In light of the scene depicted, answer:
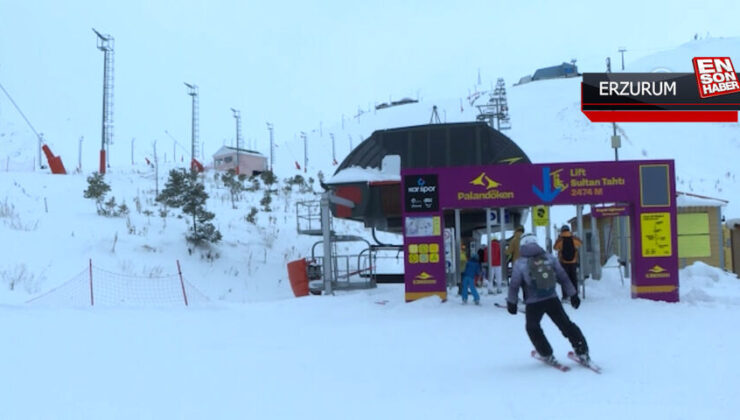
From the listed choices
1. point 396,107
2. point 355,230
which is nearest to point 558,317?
point 355,230

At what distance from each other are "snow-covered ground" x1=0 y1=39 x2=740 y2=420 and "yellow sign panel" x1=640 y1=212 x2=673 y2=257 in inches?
50.9

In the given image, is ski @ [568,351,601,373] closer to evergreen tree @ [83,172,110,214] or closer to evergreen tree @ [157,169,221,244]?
evergreen tree @ [157,169,221,244]

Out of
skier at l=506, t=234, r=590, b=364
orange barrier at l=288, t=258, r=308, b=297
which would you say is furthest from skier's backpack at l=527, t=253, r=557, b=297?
orange barrier at l=288, t=258, r=308, b=297

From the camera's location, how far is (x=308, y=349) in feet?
29.1

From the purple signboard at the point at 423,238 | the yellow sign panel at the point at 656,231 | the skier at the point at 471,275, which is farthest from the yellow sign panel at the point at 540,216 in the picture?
the skier at the point at 471,275

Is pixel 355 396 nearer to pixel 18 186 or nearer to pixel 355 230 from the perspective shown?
pixel 18 186

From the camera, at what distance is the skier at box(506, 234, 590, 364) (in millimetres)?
6973

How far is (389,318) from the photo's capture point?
12.2 m

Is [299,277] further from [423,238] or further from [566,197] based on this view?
[566,197]

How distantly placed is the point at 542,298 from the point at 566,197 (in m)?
7.53

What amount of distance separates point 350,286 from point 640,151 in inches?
1834

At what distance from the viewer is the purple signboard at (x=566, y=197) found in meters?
13.8

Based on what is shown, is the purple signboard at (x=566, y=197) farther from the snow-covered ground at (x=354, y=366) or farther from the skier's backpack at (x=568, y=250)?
the snow-covered ground at (x=354, y=366)

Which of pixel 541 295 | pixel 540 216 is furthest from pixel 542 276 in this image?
pixel 540 216
